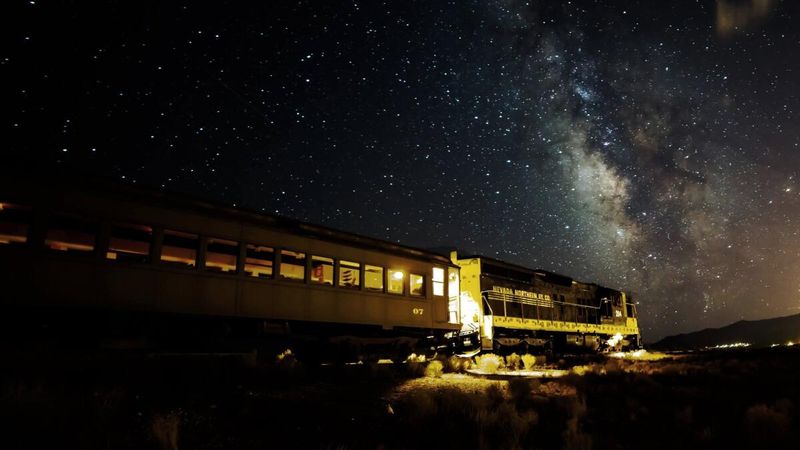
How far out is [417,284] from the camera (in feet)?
50.3

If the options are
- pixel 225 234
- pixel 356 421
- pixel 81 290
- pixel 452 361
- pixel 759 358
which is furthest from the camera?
pixel 759 358

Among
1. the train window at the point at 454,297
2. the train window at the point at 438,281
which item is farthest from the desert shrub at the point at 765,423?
the train window at the point at 454,297

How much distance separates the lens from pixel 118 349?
30.5 feet

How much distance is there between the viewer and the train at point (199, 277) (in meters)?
8.41

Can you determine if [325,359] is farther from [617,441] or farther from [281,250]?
[617,441]

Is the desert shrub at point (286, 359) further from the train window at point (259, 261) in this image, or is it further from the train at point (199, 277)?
the train window at point (259, 261)

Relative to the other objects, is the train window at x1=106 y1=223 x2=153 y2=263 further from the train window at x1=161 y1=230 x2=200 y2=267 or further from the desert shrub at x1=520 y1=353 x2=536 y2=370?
the desert shrub at x1=520 y1=353 x2=536 y2=370

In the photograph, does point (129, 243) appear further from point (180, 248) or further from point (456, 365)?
point (456, 365)

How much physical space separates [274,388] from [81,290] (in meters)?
3.83

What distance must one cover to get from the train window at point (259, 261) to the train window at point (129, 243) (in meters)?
2.07

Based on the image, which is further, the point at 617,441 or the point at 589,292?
the point at 589,292

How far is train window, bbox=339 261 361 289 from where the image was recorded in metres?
12.9

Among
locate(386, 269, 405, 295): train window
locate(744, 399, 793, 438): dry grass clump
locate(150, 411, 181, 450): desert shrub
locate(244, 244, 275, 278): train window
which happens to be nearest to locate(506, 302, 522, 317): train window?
locate(386, 269, 405, 295): train window

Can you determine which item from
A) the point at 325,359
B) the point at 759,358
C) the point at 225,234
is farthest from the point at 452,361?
the point at 759,358
